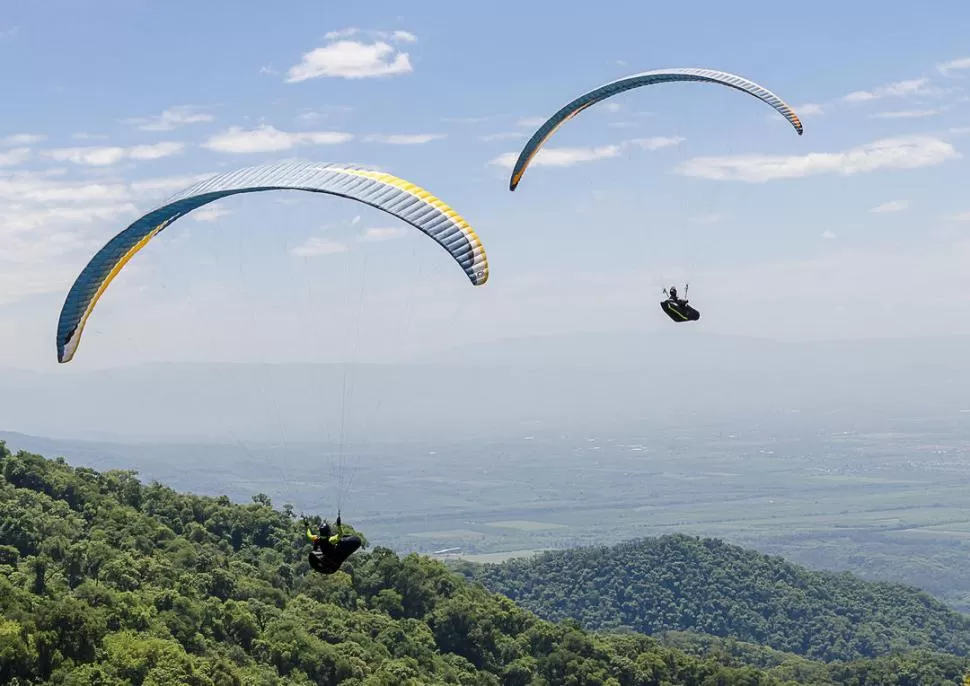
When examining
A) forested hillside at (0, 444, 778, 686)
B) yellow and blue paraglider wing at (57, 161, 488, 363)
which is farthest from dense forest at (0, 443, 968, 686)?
yellow and blue paraglider wing at (57, 161, 488, 363)

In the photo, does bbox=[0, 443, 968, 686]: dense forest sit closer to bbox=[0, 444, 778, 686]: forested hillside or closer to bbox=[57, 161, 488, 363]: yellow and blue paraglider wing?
bbox=[0, 444, 778, 686]: forested hillside

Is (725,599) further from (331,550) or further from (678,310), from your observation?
(331,550)

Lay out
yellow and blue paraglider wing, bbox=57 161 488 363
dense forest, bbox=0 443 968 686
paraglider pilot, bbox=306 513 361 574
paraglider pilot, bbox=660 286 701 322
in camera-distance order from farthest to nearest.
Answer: dense forest, bbox=0 443 968 686 → paraglider pilot, bbox=660 286 701 322 → paraglider pilot, bbox=306 513 361 574 → yellow and blue paraglider wing, bbox=57 161 488 363

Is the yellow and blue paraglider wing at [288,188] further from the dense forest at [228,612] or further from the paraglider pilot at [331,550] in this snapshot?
the dense forest at [228,612]

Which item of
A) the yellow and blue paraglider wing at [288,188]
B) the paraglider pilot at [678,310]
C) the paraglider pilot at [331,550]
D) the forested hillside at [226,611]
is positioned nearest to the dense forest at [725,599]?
the forested hillside at [226,611]

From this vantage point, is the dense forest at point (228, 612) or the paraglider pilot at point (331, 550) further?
the dense forest at point (228, 612)

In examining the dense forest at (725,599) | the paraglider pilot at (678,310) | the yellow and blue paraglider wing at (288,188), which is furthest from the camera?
the dense forest at (725,599)

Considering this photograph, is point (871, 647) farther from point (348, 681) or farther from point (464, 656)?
point (348, 681)
